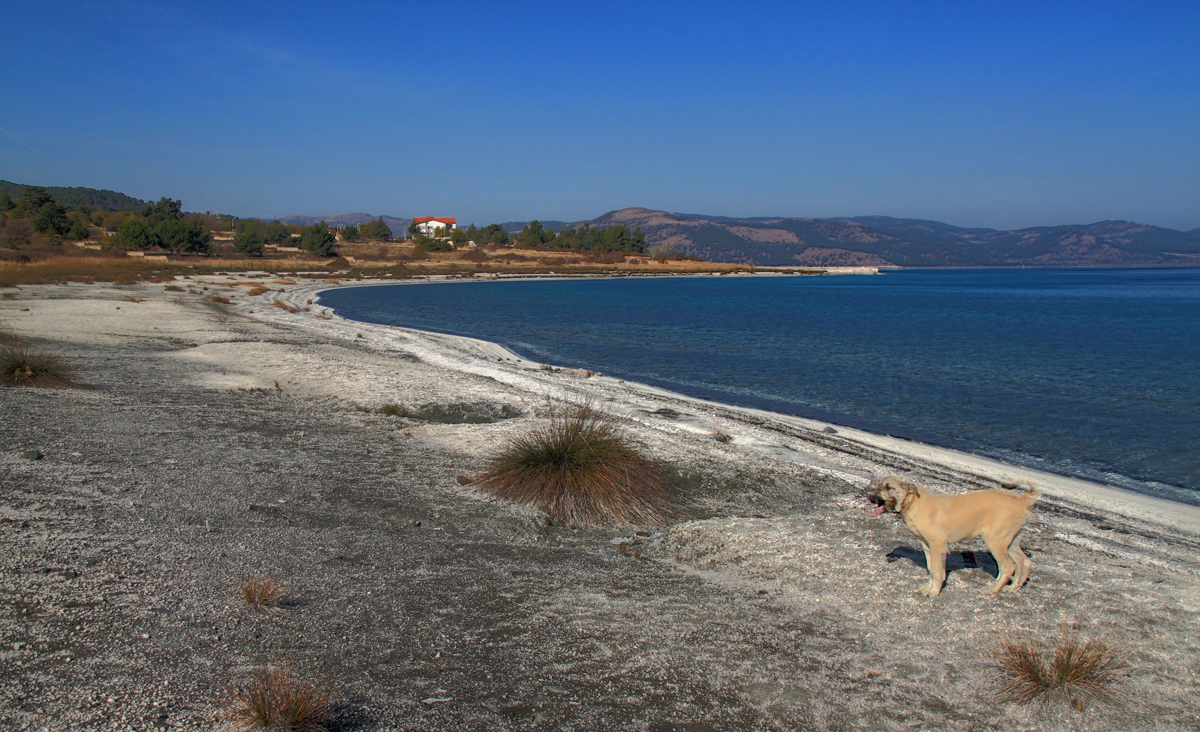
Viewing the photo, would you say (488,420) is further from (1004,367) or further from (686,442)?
(1004,367)

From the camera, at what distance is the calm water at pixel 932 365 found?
13359 millimetres

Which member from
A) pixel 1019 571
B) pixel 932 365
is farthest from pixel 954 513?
pixel 932 365

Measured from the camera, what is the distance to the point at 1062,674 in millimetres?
3914

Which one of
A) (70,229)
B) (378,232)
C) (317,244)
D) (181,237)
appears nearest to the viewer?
(70,229)

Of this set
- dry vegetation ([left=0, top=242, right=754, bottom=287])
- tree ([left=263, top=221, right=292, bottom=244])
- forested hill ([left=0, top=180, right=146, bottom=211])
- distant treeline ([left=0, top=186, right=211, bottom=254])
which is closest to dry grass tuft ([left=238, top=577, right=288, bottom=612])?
dry vegetation ([left=0, top=242, right=754, bottom=287])

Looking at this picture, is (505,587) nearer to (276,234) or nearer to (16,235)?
(16,235)

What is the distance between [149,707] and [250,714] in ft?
1.90

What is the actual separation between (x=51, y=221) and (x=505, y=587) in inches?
3717

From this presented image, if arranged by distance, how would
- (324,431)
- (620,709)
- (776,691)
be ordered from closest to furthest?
(620,709)
(776,691)
(324,431)

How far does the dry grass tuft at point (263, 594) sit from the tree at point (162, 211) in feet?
351

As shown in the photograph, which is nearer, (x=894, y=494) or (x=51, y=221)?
(x=894, y=494)

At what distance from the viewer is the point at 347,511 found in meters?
6.65

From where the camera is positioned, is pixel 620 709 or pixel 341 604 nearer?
pixel 620 709

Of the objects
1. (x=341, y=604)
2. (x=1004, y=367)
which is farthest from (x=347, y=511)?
(x=1004, y=367)
